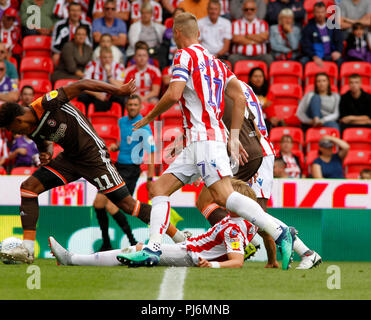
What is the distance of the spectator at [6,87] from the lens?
531 inches

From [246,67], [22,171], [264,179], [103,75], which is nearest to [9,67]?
[103,75]

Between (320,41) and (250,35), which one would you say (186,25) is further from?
(320,41)

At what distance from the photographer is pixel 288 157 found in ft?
40.6

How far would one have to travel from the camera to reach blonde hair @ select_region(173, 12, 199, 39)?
6855mm

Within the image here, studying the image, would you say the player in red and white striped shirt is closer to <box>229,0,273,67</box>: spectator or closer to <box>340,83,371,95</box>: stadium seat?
<box>340,83,371,95</box>: stadium seat

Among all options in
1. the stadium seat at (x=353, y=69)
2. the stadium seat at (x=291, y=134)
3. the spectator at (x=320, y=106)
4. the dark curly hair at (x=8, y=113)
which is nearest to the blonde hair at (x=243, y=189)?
the dark curly hair at (x=8, y=113)

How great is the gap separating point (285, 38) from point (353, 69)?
4.61 ft

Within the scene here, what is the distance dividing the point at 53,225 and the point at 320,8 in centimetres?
664

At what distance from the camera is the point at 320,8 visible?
46.4 feet

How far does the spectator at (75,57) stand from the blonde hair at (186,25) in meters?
7.41

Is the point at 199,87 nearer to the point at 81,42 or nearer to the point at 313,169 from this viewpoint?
the point at 313,169

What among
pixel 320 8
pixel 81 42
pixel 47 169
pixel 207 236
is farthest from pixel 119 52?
pixel 207 236

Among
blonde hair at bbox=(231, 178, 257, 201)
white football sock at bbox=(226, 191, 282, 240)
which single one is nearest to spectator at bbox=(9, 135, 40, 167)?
blonde hair at bbox=(231, 178, 257, 201)

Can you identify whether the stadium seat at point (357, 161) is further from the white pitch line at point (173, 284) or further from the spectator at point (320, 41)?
the white pitch line at point (173, 284)
